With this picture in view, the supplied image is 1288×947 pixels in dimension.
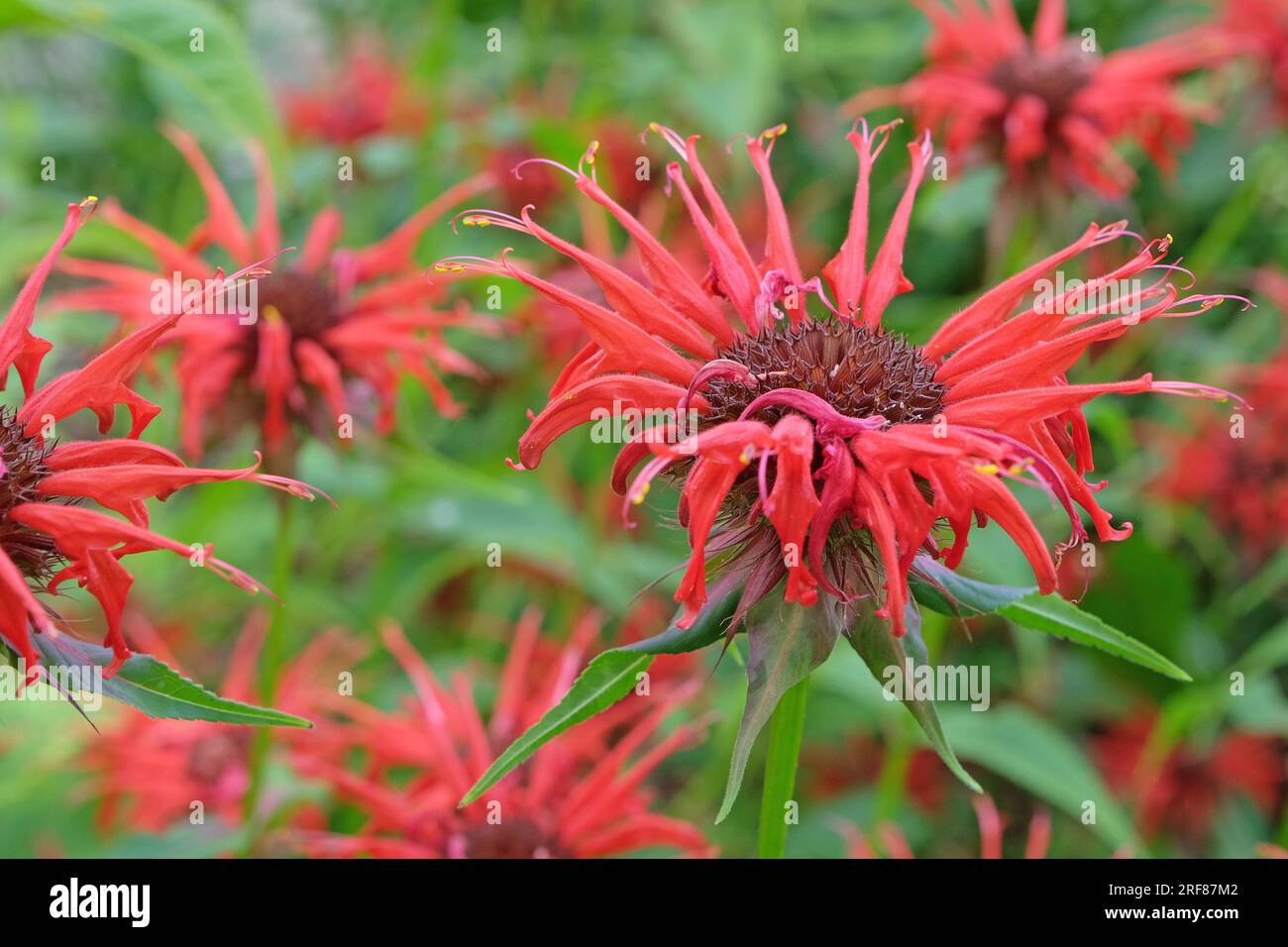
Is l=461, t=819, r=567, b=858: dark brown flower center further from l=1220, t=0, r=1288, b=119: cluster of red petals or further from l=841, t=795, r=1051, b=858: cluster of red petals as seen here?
l=1220, t=0, r=1288, b=119: cluster of red petals

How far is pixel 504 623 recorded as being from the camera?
2.30 meters

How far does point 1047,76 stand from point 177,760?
5.34 feet

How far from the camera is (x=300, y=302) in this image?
1689 mm

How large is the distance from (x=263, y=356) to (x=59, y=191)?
5.19ft

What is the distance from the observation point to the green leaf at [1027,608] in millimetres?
960

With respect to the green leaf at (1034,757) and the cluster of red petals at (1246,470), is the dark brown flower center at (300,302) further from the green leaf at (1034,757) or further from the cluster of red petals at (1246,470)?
the cluster of red petals at (1246,470)

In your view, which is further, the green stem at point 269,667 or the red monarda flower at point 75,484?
the green stem at point 269,667

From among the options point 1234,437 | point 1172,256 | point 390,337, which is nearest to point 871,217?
point 1172,256

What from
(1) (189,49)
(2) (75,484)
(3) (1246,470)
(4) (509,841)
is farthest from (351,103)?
(2) (75,484)

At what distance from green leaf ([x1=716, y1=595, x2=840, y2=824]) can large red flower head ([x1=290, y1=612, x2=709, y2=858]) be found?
0.44 metres

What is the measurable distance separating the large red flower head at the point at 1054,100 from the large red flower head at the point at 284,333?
0.74 m

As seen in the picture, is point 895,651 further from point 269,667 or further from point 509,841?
point 269,667

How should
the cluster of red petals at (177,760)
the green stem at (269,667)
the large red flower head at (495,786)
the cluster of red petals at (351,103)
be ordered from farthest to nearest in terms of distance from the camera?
the cluster of red petals at (351,103) → the cluster of red petals at (177,760) → the green stem at (269,667) → the large red flower head at (495,786)

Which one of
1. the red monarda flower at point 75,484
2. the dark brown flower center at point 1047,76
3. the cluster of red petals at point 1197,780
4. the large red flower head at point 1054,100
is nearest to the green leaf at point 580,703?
the red monarda flower at point 75,484
